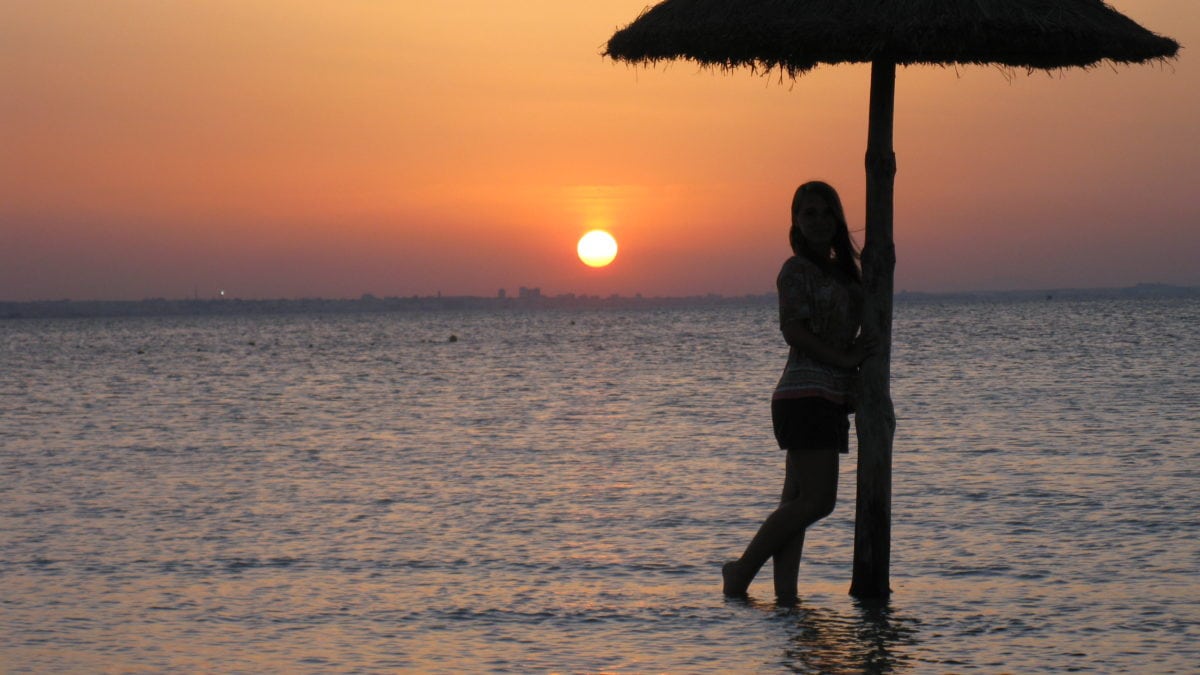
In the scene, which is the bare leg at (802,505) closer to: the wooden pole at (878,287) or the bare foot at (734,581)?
the bare foot at (734,581)

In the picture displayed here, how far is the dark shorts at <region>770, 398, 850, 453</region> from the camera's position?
770 cm

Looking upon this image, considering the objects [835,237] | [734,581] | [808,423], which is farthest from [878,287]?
[734,581]

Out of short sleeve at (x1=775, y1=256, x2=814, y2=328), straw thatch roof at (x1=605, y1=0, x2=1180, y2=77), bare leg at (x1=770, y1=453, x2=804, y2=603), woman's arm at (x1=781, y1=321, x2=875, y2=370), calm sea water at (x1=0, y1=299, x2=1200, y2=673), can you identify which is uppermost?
straw thatch roof at (x1=605, y1=0, x2=1180, y2=77)

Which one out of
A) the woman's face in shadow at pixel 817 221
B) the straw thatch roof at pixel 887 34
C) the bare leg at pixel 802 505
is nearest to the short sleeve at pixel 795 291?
the woman's face in shadow at pixel 817 221

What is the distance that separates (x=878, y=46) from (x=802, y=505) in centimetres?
249

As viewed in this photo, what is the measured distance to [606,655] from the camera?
24.5 feet

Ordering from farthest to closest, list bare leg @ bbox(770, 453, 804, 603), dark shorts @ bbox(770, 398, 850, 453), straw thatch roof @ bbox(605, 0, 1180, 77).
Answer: bare leg @ bbox(770, 453, 804, 603) → dark shorts @ bbox(770, 398, 850, 453) → straw thatch roof @ bbox(605, 0, 1180, 77)

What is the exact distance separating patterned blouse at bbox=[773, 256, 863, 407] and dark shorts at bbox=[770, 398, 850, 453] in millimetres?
43

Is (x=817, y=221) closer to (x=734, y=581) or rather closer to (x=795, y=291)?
(x=795, y=291)

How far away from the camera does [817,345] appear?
7.59 m

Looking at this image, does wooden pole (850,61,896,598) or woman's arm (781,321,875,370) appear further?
wooden pole (850,61,896,598)

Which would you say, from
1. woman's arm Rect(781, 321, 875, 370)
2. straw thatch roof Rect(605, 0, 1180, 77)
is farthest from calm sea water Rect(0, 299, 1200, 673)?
straw thatch roof Rect(605, 0, 1180, 77)

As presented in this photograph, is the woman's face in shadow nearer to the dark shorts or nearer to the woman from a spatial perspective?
the woman

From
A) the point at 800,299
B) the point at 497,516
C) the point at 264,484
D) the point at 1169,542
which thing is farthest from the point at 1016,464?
the point at 800,299
